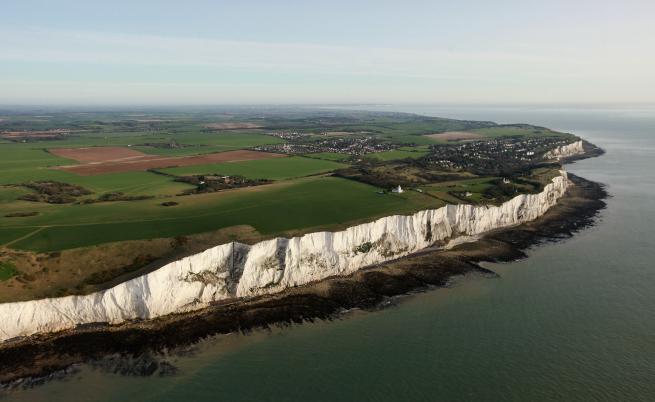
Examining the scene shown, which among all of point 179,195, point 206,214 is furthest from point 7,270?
point 179,195

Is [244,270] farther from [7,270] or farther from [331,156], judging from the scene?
[331,156]

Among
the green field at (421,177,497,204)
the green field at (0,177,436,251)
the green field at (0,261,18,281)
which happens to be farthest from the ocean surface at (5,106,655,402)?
the green field at (421,177,497,204)

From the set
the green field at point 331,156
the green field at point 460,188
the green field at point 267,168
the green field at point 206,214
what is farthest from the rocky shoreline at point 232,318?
the green field at point 331,156

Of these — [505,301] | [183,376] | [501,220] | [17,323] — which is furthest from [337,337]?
[501,220]

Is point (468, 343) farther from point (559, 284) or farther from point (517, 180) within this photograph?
point (517, 180)

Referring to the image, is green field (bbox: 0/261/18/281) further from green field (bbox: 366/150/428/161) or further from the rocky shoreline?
green field (bbox: 366/150/428/161)

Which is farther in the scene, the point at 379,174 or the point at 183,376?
the point at 379,174

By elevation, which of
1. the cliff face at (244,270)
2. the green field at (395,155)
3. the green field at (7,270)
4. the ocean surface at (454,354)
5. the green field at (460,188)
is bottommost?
the ocean surface at (454,354)

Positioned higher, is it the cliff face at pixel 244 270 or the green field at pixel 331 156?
the green field at pixel 331 156

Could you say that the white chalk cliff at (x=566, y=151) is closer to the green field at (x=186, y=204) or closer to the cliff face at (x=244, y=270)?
the green field at (x=186, y=204)
